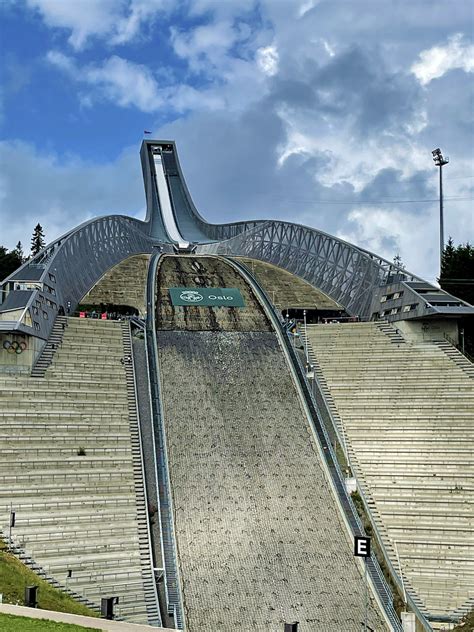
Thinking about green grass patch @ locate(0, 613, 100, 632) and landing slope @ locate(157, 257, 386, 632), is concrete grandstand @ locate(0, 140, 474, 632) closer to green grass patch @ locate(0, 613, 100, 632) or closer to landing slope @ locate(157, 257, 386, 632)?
landing slope @ locate(157, 257, 386, 632)

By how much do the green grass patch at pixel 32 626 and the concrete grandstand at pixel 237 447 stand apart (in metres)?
8.63

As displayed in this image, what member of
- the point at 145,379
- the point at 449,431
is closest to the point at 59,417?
the point at 145,379

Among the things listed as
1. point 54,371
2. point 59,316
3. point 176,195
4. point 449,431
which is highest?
point 176,195

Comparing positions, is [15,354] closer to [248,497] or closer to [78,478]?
[78,478]

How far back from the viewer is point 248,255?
6669 centimetres

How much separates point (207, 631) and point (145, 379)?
16.1 m

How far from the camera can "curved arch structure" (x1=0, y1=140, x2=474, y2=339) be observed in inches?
1528

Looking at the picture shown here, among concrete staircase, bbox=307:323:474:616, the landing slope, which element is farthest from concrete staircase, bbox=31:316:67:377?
concrete staircase, bbox=307:323:474:616

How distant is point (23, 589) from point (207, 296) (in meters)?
30.0

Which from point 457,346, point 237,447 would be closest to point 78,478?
point 237,447

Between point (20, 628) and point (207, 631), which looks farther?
point (207, 631)

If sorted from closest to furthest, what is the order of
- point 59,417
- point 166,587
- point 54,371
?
point 166,587
point 59,417
point 54,371

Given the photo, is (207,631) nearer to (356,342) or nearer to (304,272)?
(356,342)

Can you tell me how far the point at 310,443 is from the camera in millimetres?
32969
